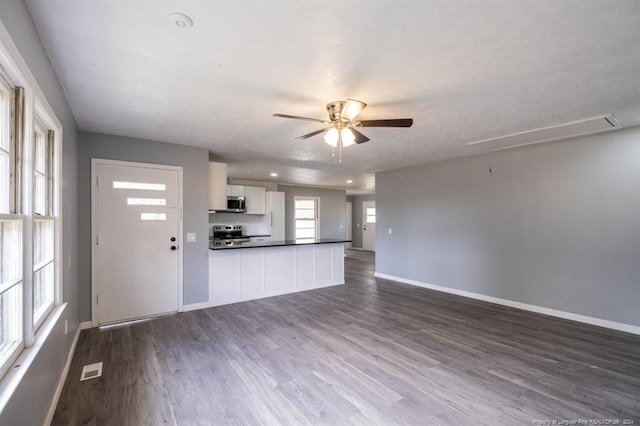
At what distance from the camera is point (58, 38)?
1.73 meters

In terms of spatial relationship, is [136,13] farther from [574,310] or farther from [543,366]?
[574,310]

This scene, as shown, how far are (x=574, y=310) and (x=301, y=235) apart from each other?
663cm

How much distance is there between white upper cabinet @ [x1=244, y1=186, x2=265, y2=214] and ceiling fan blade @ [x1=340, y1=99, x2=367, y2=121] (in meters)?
5.25

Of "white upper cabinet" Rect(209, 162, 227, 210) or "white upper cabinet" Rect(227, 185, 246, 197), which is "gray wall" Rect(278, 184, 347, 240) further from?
"white upper cabinet" Rect(209, 162, 227, 210)

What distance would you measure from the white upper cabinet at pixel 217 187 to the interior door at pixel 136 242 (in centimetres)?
56

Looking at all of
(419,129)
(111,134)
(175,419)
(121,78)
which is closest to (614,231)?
(419,129)

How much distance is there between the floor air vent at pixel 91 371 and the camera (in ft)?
8.04

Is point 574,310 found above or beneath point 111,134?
beneath

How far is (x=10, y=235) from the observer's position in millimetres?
1516

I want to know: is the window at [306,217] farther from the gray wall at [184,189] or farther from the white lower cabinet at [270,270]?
the gray wall at [184,189]

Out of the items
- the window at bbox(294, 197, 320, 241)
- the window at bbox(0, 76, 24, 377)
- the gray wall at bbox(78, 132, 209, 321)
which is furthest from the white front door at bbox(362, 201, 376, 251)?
the window at bbox(0, 76, 24, 377)

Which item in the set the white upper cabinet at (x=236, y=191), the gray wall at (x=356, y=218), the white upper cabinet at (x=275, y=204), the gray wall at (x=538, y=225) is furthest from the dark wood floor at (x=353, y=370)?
the gray wall at (x=356, y=218)

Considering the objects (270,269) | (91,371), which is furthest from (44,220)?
(270,269)

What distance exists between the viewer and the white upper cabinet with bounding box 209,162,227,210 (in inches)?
180
